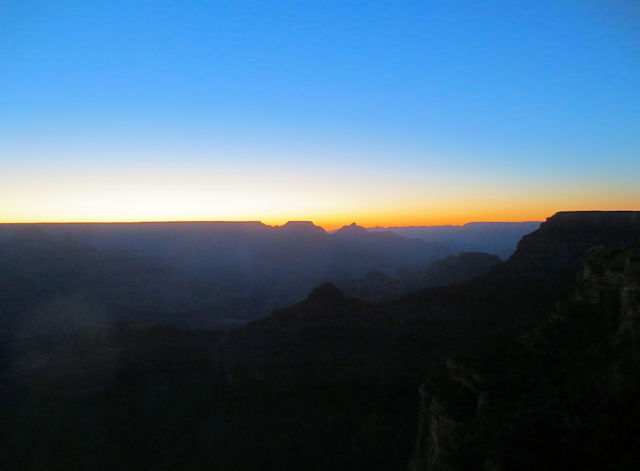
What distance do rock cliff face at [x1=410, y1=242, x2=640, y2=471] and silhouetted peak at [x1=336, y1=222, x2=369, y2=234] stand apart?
6321 inches

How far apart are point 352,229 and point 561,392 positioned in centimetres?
16892

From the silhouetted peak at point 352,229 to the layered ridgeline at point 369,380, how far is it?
405 ft

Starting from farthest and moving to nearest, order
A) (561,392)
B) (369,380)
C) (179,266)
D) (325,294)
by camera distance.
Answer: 1. (179,266)
2. (325,294)
3. (369,380)
4. (561,392)

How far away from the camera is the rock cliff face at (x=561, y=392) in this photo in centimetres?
852

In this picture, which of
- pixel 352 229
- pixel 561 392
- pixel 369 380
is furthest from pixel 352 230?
pixel 561 392

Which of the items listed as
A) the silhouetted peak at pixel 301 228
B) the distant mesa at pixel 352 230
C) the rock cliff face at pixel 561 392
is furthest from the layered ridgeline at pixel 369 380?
the distant mesa at pixel 352 230

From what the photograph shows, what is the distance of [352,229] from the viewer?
178 metres

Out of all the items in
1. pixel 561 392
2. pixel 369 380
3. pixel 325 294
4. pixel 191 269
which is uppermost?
pixel 561 392

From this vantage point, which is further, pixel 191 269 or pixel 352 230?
pixel 352 230

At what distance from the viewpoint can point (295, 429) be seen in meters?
24.8

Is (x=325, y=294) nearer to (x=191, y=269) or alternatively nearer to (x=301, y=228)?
(x=191, y=269)

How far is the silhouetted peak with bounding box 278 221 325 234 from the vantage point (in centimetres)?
14438

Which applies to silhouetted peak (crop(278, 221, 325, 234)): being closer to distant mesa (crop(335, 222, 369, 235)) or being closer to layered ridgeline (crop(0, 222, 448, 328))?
layered ridgeline (crop(0, 222, 448, 328))

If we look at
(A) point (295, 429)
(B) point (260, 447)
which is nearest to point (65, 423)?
(B) point (260, 447)
